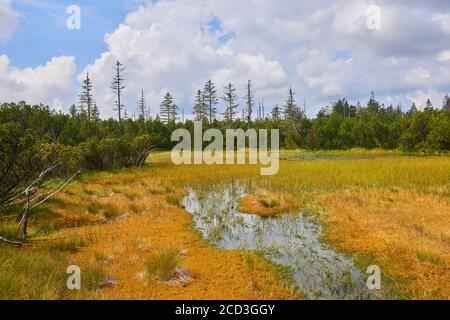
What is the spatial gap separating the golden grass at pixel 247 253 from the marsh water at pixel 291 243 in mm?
509

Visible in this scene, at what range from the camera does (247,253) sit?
916 centimetres

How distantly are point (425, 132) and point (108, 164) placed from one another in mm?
40666

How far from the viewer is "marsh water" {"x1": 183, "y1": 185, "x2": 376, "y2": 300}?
724 centimetres

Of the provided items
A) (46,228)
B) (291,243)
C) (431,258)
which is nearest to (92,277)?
(46,228)

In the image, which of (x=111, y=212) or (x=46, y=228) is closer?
(x=46, y=228)

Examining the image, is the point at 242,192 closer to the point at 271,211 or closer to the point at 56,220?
the point at 271,211

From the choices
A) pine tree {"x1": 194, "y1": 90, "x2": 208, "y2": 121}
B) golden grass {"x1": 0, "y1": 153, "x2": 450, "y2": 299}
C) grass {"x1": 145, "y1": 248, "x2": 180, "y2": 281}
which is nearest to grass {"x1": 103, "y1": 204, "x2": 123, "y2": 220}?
golden grass {"x1": 0, "y1": 153, "x2": 450, "y2": 299}

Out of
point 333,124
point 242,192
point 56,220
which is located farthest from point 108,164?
point 333,124

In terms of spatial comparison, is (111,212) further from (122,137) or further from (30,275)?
(122,137)

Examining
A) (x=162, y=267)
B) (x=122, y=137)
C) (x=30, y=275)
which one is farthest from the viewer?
(x=122, y=137)

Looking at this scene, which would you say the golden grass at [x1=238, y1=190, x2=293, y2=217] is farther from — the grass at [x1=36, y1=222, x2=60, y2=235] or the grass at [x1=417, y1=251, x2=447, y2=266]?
the grass at [x1=36, y1=222, x2=60, y2=235]

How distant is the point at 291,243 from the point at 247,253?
1821 mm

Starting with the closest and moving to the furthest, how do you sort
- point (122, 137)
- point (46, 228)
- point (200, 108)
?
point (46, 228) → point (122, 137) → point (200, 108)

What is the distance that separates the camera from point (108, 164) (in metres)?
28.5
